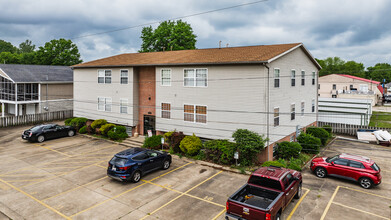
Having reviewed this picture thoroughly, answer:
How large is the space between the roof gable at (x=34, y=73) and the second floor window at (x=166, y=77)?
20.3 metres

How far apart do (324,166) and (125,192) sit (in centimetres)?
1188

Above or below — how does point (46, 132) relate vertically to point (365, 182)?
above

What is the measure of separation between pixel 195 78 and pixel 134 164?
351 inches

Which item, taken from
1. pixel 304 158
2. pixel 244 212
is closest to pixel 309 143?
pixel 304 158

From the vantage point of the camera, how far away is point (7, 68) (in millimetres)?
34375

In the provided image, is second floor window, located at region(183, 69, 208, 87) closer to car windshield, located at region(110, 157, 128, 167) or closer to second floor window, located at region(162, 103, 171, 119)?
second floor window, located at region(162, 103, 171, 119)

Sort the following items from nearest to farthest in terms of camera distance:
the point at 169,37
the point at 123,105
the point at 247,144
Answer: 1. the point at 247,144
2. the point at 123,105
3. the point at 169,37

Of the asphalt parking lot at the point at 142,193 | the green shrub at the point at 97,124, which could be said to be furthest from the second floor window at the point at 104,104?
the asphalt parking lot at the point at 142,193

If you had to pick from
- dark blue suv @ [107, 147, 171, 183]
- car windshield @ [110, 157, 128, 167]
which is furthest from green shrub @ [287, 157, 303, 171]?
car windshield @ [110, 157, 128, 167]

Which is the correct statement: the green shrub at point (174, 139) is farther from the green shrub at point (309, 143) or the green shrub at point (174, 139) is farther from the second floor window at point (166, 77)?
the green shrub at point (309, 143)

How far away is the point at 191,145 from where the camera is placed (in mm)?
19672

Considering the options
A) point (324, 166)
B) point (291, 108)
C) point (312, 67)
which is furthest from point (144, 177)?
point (312, 67)

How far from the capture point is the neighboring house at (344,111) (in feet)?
106

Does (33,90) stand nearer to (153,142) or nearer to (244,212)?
(153,142)
